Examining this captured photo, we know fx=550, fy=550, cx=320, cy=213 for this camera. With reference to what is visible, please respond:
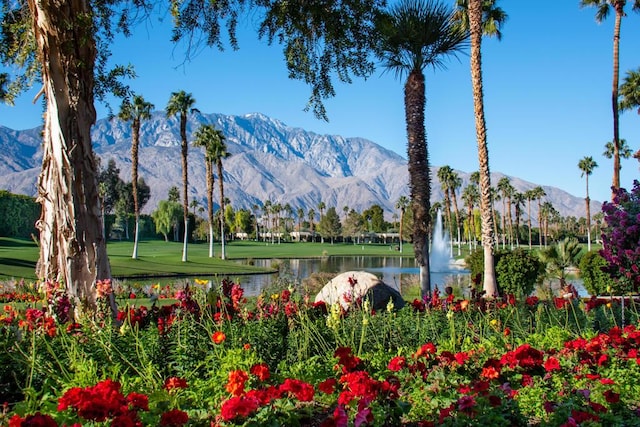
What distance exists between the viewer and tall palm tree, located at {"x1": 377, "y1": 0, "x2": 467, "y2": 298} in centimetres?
1569

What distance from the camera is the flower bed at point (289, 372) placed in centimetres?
356

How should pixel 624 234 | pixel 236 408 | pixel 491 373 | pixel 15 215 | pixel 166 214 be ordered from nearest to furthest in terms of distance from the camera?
pixel 236 408, pixel 491 373, pixel 624 234, pixel 15 215, pixel 166 214

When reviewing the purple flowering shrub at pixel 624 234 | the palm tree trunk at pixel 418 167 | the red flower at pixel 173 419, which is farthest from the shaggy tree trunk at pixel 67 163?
the purple flowering shrub at pixel 624 234

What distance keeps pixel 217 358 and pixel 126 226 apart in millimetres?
96264

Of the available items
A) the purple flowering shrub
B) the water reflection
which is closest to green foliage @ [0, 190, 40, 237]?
the water reflection

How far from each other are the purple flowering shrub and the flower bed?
4.61 metres

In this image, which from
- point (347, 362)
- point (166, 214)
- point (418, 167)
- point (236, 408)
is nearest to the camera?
point (236, 408)

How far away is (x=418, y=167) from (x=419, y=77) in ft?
8.96

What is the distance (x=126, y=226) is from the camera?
96125mm

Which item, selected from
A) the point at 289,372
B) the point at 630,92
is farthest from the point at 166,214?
the point at 289,372

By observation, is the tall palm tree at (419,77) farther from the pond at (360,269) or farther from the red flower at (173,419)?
the red flower at (173,419)

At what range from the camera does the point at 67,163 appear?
7.26 metres

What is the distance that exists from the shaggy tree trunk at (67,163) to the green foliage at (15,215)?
2659 inches

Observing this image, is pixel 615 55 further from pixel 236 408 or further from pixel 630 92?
pixel 236 408
